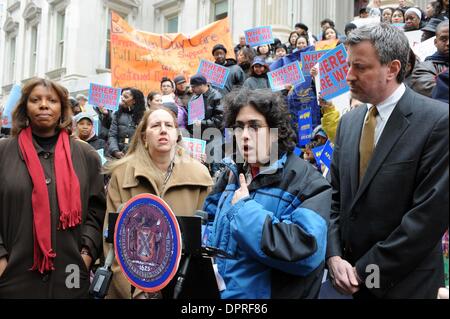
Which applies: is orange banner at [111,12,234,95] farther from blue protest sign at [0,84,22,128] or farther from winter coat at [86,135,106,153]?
blue protest sign at [0,84,22,128]

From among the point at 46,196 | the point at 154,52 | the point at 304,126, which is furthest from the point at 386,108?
the point at 154,52

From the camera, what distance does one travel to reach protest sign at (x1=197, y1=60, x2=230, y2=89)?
734 centimetres

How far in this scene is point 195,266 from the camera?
198 centimetres

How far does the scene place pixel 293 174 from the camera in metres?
2.21

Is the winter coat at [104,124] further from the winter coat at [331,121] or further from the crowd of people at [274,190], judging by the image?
the crowd of people at [274,190]

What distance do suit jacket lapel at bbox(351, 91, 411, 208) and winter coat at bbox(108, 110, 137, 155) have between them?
4.97 metres

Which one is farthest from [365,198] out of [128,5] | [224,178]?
[128,5]

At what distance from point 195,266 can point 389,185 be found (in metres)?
0.84

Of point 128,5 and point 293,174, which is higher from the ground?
point 128,5

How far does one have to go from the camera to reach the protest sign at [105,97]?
7625 mm

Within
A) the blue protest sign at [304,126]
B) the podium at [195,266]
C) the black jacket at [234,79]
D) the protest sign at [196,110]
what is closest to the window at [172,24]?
the black jacket at [234,79]

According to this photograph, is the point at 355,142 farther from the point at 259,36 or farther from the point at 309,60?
the point at 259,36

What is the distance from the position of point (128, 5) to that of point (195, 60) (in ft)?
32.7
